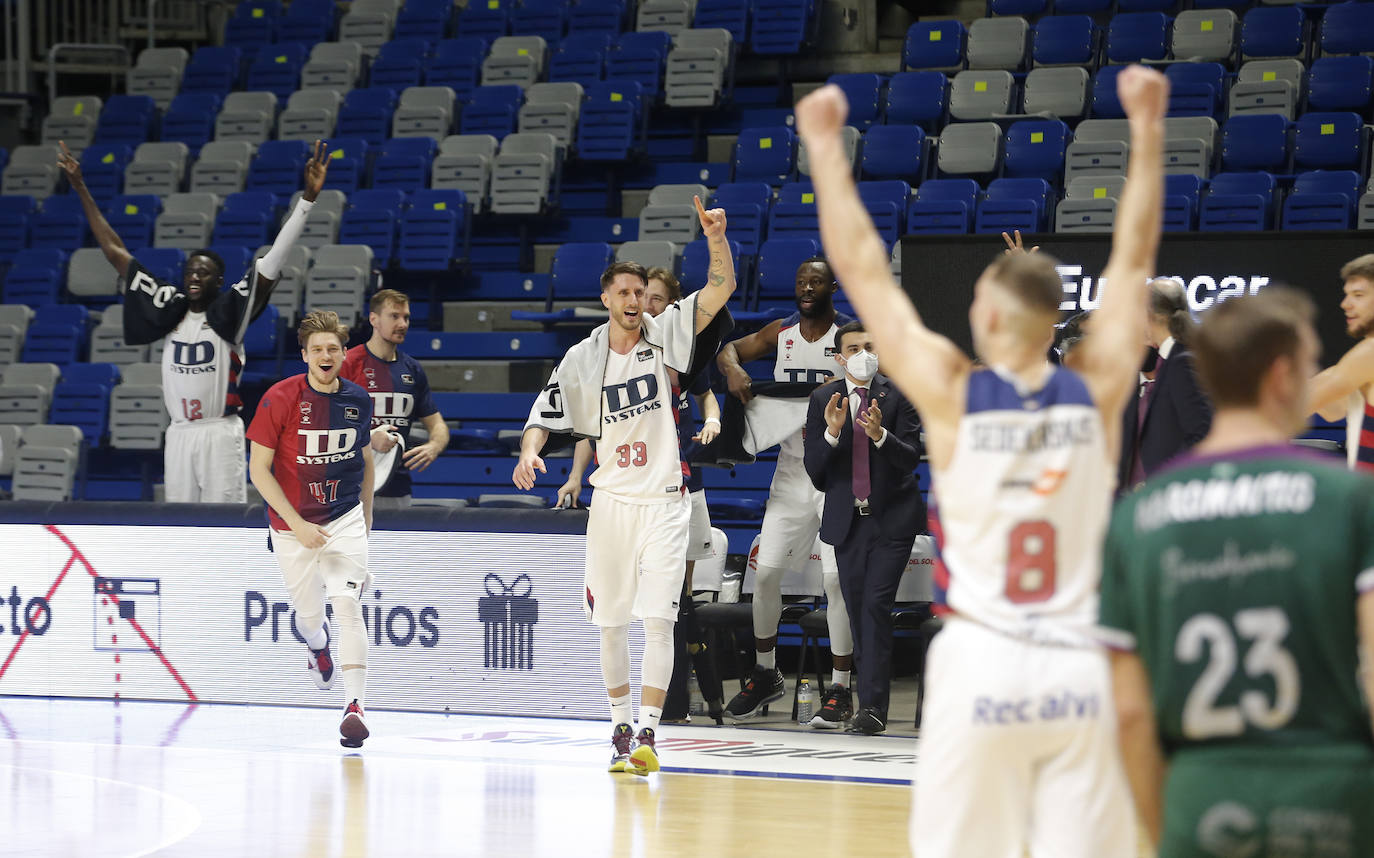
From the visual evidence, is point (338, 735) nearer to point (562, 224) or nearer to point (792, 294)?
point (792, 294)

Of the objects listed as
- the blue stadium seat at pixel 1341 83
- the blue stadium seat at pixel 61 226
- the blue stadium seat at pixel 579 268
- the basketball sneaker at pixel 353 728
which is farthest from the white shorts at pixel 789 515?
the blue stadium seat at pixel 61 226

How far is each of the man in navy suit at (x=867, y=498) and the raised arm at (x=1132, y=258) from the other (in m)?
5.09

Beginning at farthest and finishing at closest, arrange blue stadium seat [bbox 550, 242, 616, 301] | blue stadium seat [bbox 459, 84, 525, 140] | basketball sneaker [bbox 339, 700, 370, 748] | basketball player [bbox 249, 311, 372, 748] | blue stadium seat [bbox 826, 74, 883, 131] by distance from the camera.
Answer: blue stadium seat [bbox 459, 84, 525, 140] → blue stadium seat [bbox 826, 74, 883, 131] → blue stadium seat [bbox 550, 242, 616, 301] → basketball player [bbox 249, 311, 372, 748] → basketball sneaker [bbox 339, 700, 370, 748]

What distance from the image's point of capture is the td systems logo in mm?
8906

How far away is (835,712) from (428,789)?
8.68 feet

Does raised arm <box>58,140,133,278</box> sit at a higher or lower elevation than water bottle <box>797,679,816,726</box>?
higher

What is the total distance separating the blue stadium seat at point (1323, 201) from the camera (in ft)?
36.8

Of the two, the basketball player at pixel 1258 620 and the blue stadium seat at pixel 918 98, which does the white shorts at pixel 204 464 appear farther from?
the basketball player at pixel 1258 620

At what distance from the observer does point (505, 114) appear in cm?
1536

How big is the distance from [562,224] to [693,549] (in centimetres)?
657

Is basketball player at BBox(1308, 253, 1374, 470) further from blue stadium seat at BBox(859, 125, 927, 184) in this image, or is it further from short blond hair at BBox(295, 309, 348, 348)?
blue stadium seat at BBox(859, 125, 927, 184)

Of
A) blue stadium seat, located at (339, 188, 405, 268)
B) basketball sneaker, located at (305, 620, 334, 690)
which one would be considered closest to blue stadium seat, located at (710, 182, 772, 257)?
blue stadium seat, located at (339, 188, 405, 268)

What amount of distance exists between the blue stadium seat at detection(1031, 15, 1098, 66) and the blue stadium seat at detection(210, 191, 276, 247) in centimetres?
707

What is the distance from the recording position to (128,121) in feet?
55.2
